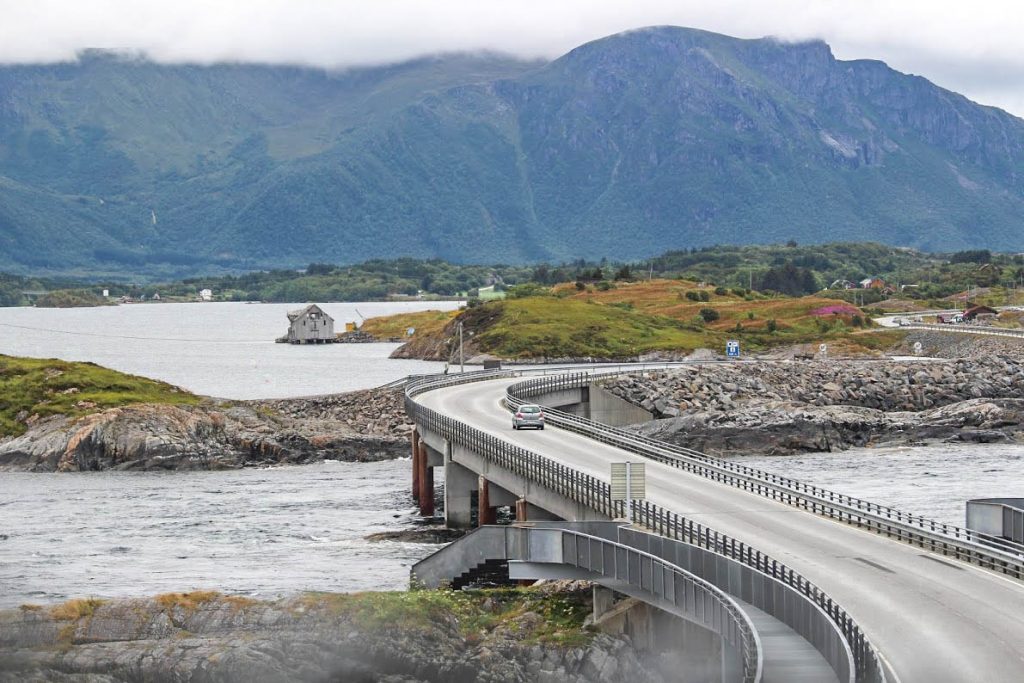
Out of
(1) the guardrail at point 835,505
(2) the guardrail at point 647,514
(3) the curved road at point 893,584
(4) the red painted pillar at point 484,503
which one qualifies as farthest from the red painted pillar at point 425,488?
(3) the curved road at point 893,584

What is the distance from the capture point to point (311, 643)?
43.7 metres

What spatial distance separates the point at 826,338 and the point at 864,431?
77.6m

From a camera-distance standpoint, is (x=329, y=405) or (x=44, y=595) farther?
Answer: (x=329, y=405)

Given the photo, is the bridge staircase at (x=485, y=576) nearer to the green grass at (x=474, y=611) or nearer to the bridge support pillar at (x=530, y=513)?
the green grass at (x=474, y=611)

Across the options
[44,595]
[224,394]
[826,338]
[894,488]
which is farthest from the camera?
[826,338]

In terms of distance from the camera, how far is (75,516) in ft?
268

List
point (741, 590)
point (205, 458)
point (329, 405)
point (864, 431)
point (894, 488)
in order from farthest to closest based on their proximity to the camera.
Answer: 1. point (329, 405)
2. point (864, 431)
3. point (205, 458)
4. point (894, 488)
5. point (741, 590)

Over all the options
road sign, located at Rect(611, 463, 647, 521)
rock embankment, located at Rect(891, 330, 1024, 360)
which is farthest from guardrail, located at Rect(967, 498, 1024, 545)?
rock embankment, located at Rect(891, 330, 1024, 360)

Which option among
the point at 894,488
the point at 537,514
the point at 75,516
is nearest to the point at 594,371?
the point at 894,488

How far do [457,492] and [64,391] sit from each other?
51.3m

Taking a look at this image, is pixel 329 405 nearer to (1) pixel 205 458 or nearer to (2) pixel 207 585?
(1) pixel 205 458

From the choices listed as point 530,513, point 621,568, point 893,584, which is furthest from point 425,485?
point 893,584

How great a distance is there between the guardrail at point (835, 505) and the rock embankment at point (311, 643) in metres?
9.48

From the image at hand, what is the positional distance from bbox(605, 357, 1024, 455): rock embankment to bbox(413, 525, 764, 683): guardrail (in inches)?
2335
